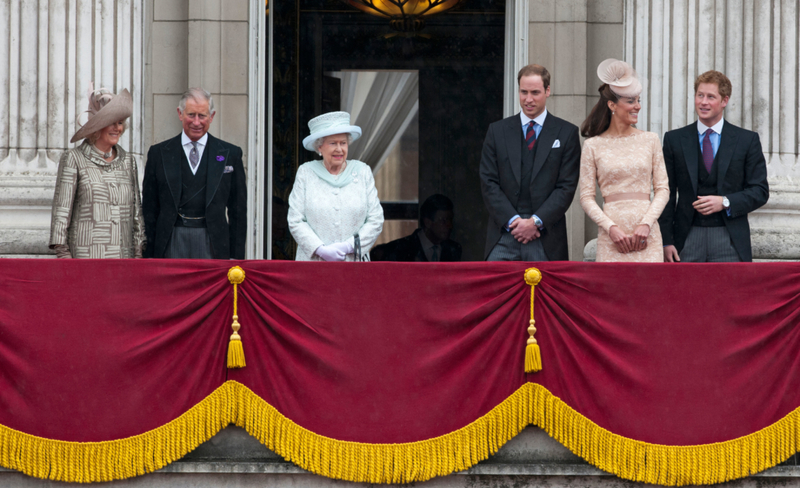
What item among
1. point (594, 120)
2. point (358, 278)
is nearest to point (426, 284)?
point (358, 278)

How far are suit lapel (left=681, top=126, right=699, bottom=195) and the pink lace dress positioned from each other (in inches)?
13.5

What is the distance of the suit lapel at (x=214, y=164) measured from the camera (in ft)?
20.2

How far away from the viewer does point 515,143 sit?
6.01 m

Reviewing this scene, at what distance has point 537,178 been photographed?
593 cm

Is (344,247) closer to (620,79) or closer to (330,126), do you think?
(330,126)

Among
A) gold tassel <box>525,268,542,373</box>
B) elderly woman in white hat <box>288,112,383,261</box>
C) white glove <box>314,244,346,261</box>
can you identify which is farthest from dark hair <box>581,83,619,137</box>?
white glove <box>314,244,346,261</box>

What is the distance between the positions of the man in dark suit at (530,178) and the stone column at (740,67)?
2.08 meters

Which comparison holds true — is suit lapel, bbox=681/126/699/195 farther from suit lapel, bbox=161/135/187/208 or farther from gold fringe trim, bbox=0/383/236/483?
gold fringe trim, bbox=0/383/236/483

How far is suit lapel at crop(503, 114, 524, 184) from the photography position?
5.96m

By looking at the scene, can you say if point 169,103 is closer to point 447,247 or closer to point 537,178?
point 447,247

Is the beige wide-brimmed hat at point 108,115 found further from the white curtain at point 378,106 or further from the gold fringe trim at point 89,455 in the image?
the white curtain at point 378,106

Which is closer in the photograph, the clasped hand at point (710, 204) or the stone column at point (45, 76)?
the clasped hand at point (710, 204)

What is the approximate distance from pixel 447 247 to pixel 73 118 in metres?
3.43

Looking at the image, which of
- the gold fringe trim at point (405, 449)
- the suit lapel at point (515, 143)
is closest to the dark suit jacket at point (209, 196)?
the gold fringe trim at point (405, 449)
